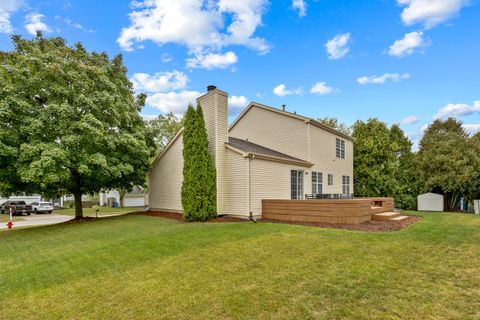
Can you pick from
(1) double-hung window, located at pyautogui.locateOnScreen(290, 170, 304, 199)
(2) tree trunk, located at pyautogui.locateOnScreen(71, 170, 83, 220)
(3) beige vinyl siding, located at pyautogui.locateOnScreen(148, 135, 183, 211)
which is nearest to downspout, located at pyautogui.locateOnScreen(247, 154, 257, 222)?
(1) double-hung window, located at pyautogui.locateOnScreen(290, 170, 304, 199)

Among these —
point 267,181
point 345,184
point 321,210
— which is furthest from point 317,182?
point 321,210

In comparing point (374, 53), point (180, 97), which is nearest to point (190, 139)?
point (374, 53)

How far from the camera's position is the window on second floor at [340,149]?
765 inches

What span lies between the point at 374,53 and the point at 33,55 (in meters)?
18.6

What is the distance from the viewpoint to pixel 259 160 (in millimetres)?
12656

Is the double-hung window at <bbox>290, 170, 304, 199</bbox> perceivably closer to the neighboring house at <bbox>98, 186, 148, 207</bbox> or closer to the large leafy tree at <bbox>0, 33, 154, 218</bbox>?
the large leafy tree at <bbox>0, 33, 154, 218</bbox>

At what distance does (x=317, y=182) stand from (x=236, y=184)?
695 cm

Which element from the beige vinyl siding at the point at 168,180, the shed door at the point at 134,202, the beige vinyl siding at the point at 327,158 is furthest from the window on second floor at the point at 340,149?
the shed door at the point at 134,202

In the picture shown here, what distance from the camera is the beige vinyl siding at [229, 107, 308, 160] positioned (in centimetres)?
Answer: 1617

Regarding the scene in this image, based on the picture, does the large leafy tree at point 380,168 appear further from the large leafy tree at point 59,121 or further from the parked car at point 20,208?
the parked car at point 20,208

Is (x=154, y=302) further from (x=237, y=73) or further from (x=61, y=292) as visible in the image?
(x=237, y=73)

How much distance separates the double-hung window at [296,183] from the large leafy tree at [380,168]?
1104cm

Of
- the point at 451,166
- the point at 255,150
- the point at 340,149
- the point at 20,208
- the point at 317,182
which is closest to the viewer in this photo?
the point at 255,150

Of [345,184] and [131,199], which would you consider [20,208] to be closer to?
[131,199]
